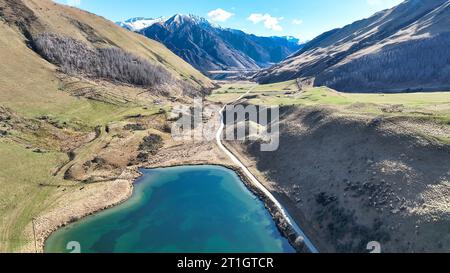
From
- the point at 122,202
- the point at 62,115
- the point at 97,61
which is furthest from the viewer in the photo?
the point at 97,61

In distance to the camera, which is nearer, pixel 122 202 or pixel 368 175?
pixel 368 175

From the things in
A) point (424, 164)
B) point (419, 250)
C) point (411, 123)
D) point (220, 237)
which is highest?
point (411, 123)

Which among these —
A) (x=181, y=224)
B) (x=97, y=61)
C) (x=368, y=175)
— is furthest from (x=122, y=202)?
(x=97, y=61)

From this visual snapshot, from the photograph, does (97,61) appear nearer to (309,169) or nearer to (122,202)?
(122,202)

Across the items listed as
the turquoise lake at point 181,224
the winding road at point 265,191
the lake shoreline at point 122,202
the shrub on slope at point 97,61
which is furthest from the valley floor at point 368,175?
the shrub on slope at point 97,61

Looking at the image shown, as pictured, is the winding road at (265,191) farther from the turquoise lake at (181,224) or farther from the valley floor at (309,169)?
the turquoise lake at (181,224)

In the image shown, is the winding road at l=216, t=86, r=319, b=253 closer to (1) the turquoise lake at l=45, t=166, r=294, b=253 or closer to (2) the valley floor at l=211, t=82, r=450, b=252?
(2) the valley floor at l=211, t=82, r=450, b=252

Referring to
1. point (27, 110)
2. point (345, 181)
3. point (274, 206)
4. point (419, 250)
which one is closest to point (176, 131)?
point (27, 110)

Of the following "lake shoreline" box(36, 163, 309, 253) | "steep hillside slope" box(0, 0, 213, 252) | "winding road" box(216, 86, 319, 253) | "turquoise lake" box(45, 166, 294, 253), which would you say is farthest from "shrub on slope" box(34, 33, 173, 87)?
"turquoise lake" box(45, 166, 294, 253)
